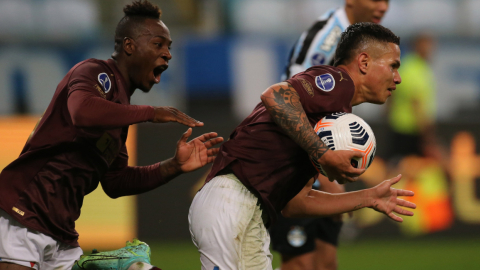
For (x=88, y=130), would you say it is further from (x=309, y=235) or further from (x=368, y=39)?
(x=309, y=235)

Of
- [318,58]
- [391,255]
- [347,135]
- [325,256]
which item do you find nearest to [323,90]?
[347,135]

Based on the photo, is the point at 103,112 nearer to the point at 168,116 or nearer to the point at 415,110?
the point at 168,116

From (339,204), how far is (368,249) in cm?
493

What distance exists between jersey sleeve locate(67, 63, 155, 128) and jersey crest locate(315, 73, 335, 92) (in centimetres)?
94

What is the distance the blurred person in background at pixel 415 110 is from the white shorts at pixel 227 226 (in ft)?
18.7

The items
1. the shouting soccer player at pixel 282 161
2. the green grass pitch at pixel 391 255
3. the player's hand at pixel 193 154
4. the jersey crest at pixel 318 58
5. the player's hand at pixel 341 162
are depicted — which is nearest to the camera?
the player's hand at pixel 341 162

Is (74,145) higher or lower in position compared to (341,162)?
lower

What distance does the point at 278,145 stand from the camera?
345cm

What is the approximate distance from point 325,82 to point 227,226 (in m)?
0.97

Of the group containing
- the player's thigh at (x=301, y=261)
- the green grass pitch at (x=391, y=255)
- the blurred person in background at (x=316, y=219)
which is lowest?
the green grass pitch at (x=391, y=255)

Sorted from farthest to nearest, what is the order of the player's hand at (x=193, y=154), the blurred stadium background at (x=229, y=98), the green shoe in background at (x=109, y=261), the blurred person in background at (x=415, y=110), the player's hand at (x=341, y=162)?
the blurred person in background at (x=415, y=110), the blurred stadium background at (x=229, y=98), the player's hand at (x=193, y=154), the green shoe in background at (x=109, y=261), the player's hand at (x=341, y=162)

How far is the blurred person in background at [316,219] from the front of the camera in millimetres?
4727

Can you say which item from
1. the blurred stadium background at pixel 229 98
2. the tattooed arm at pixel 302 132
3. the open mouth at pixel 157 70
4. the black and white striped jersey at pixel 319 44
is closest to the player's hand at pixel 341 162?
the tattooed arm at pixel 302 132

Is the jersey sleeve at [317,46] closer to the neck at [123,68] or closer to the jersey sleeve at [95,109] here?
the neck at [123,68]
